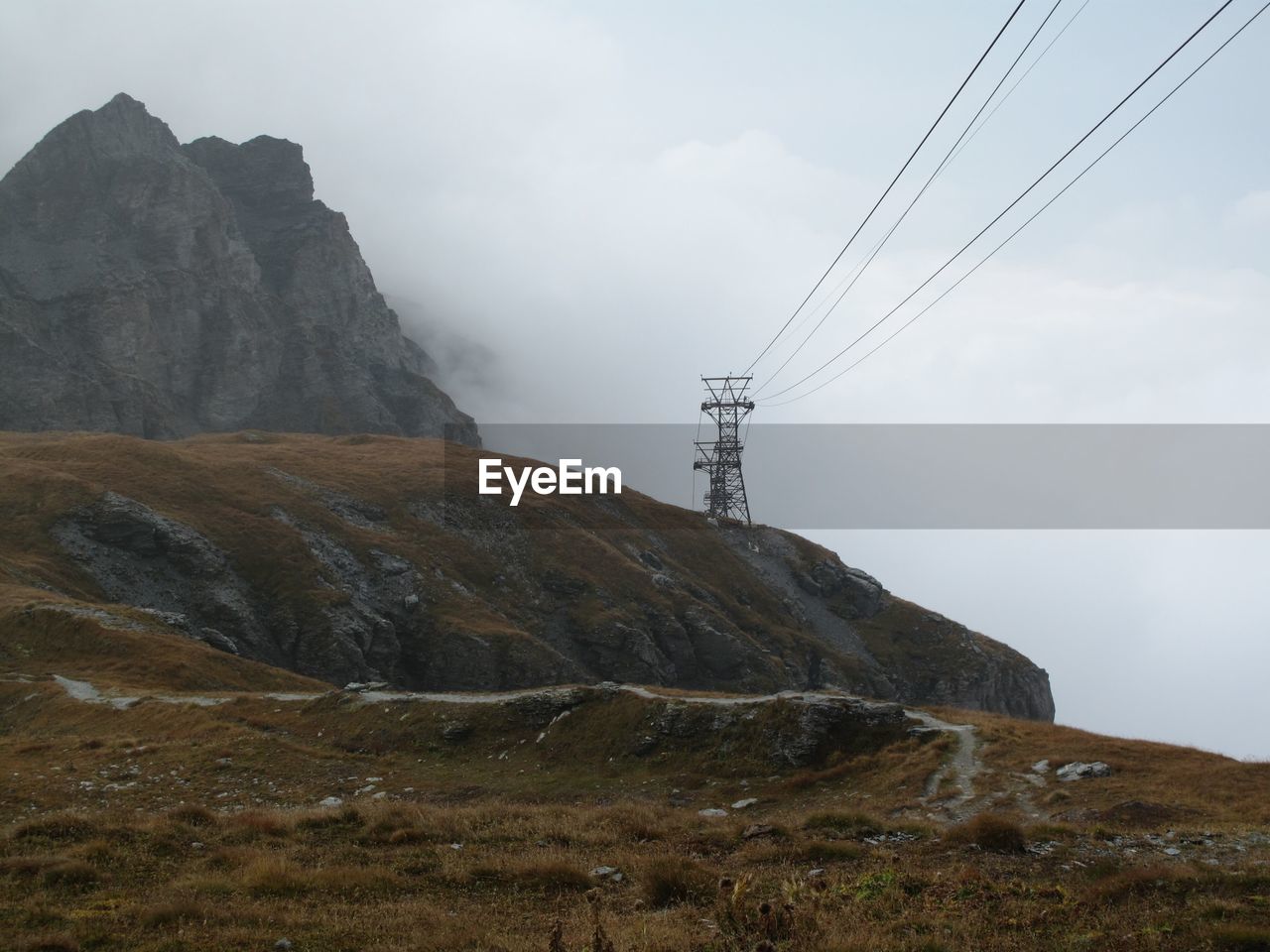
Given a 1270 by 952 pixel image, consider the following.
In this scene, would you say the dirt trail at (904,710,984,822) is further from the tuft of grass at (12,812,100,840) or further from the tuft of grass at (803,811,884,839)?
the tuft of grass at (12,812,100,840)

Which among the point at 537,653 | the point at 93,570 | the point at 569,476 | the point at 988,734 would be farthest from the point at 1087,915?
the point at 569,476

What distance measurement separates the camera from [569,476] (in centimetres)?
12750

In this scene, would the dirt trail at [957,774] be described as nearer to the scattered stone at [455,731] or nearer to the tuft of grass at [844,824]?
the tuft of grass at [844,824]

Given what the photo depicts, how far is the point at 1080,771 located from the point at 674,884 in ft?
60.1

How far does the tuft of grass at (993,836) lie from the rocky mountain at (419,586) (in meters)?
44.4

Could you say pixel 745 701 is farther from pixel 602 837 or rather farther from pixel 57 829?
pixel 57 829

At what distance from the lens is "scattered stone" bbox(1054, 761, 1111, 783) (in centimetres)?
2673

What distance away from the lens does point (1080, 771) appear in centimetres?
2706

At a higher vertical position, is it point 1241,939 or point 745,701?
point 745,701

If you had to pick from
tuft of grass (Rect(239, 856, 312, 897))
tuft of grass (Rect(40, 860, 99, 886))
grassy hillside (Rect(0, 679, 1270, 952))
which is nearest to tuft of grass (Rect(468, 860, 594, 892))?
grassy hillside (Rect(0, 679, 1270, 952))

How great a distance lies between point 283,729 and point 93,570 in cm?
4864

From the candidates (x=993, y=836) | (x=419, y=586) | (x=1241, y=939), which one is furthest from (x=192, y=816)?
(x=419, y=586)

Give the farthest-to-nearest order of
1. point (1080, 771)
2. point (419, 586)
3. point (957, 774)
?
point (419, 586) < point (957, 774) < point (1080, 771)

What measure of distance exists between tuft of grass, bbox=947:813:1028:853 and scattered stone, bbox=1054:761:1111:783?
354 inches
